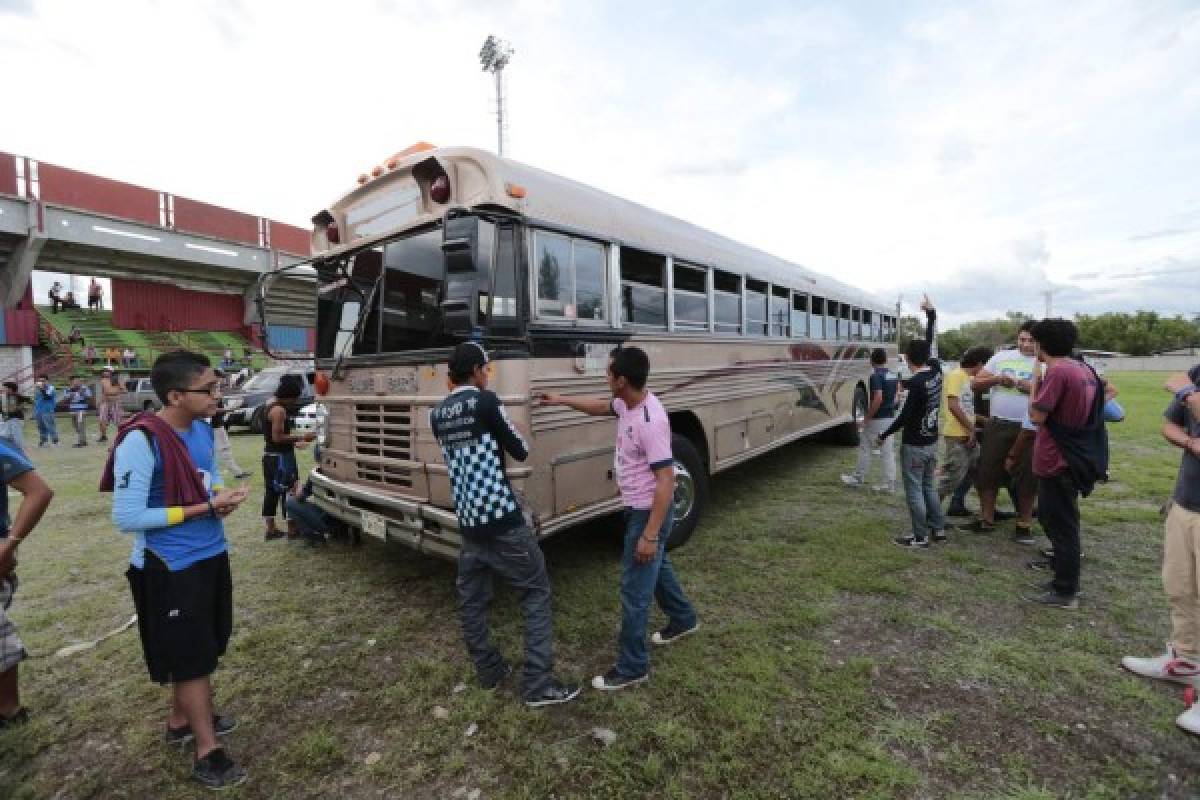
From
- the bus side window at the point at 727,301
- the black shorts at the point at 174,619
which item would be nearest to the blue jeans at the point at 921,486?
the bus side window at the point at 727,301

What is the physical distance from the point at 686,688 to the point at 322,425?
12.0 ft

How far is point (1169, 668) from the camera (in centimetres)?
308

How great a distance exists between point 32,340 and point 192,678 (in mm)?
29223

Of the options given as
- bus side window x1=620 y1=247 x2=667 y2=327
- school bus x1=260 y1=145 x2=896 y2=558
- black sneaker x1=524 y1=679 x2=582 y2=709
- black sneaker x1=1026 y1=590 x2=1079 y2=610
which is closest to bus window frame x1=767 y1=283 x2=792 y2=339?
school bus x1=260 y1=145 x2=896 y2=558

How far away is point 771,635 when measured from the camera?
363 centimetres

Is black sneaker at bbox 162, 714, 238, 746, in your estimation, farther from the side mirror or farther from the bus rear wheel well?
the bus rear wheel well

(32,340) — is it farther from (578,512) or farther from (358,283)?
(578,512)

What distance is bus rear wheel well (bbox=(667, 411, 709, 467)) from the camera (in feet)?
17.2

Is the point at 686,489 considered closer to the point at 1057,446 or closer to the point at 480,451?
the point at 480,451

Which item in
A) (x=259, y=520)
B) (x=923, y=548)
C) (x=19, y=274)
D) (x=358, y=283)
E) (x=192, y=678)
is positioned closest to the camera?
(x=192, y=678)

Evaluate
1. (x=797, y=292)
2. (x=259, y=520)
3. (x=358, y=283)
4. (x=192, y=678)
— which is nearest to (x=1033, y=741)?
(x=192, y=678)

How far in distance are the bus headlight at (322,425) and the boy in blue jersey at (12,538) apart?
82.1 inches

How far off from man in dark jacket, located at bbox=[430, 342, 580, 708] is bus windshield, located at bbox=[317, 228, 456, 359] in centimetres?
98

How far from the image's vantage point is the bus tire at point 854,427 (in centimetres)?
1062
